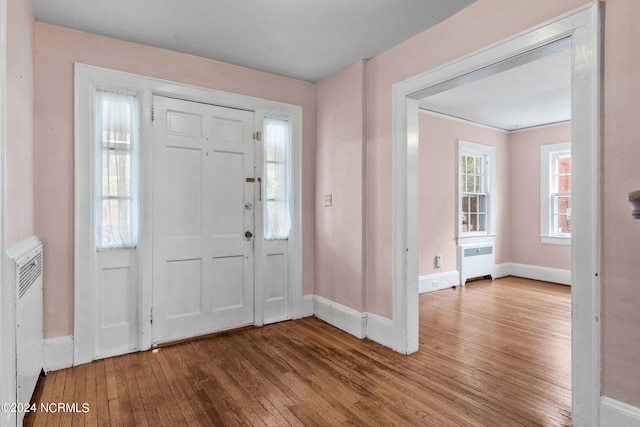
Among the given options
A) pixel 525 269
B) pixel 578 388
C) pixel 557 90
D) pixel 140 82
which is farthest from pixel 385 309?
pixel 525 269

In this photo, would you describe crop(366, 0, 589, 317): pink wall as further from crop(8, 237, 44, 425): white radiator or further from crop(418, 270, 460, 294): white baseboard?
crop(8, 237, 44, 425): white radiator

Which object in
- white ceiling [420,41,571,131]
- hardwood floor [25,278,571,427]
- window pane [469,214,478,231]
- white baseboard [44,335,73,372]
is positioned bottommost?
hardwood floor [25,278,571,427]

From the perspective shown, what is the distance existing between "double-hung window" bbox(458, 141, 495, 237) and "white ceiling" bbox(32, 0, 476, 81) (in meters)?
3.23

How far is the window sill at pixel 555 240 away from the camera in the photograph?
5.58 metres

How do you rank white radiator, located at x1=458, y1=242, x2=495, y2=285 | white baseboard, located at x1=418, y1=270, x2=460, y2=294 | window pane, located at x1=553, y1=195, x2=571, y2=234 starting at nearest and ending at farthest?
white baseboard, located at x1=418, y1=270, x2=460, y2=294 → white radiator, located at x1=458, y1=242, x2=495, y2=285 → window pane, located at x1=553, y1=195, x2=571, y2=234

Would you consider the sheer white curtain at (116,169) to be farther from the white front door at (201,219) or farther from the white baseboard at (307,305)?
the white baseboard at (307,305)

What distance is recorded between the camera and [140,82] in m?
2.97

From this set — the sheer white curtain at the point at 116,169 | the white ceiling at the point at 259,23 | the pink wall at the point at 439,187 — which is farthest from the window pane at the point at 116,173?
the pink wall at the point at 439,187

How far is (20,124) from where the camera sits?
2.11 m

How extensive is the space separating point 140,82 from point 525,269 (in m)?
6.58

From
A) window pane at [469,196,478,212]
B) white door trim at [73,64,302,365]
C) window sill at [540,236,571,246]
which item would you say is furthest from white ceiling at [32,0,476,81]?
window sill at [540,236,571,246]

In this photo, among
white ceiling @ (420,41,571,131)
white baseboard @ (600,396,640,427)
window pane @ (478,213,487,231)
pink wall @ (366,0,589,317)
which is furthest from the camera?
window pane @ (478,213,487,231)

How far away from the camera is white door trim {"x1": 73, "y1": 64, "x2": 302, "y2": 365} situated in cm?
271

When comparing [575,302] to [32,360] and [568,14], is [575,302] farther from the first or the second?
[32,360]
